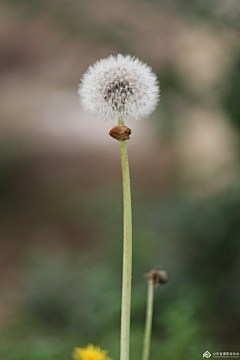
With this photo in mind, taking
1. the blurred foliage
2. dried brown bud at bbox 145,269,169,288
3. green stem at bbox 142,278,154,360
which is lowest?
green stem at bbox 142,278,154,360

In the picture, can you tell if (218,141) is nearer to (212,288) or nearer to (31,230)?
(212,288)

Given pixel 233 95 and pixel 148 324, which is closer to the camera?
pixel 148 324

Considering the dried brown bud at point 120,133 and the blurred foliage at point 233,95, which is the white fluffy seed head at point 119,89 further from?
the blurred foliage at point 233,95

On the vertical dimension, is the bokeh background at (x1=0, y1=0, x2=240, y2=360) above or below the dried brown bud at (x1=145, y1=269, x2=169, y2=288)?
above

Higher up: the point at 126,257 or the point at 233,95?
the point at 233,95

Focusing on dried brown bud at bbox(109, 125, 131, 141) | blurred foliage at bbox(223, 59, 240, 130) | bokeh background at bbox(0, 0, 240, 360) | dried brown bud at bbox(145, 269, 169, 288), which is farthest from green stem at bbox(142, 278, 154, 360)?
blurred foliage at bbox(223, 59, 240, 130)

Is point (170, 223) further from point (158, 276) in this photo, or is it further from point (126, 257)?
point (126, 257)

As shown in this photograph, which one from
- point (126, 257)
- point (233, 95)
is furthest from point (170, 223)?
point (126, 257)

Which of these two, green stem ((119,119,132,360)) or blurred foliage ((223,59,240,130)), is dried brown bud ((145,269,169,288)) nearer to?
green stem ((119,119,132,360))

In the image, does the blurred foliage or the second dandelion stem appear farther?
the blurred foliage

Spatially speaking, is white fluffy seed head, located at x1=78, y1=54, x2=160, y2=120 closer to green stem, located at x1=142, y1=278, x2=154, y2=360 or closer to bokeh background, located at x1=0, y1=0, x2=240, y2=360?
green stem, located at x1=142, y1=278, x2=154, y2=360
